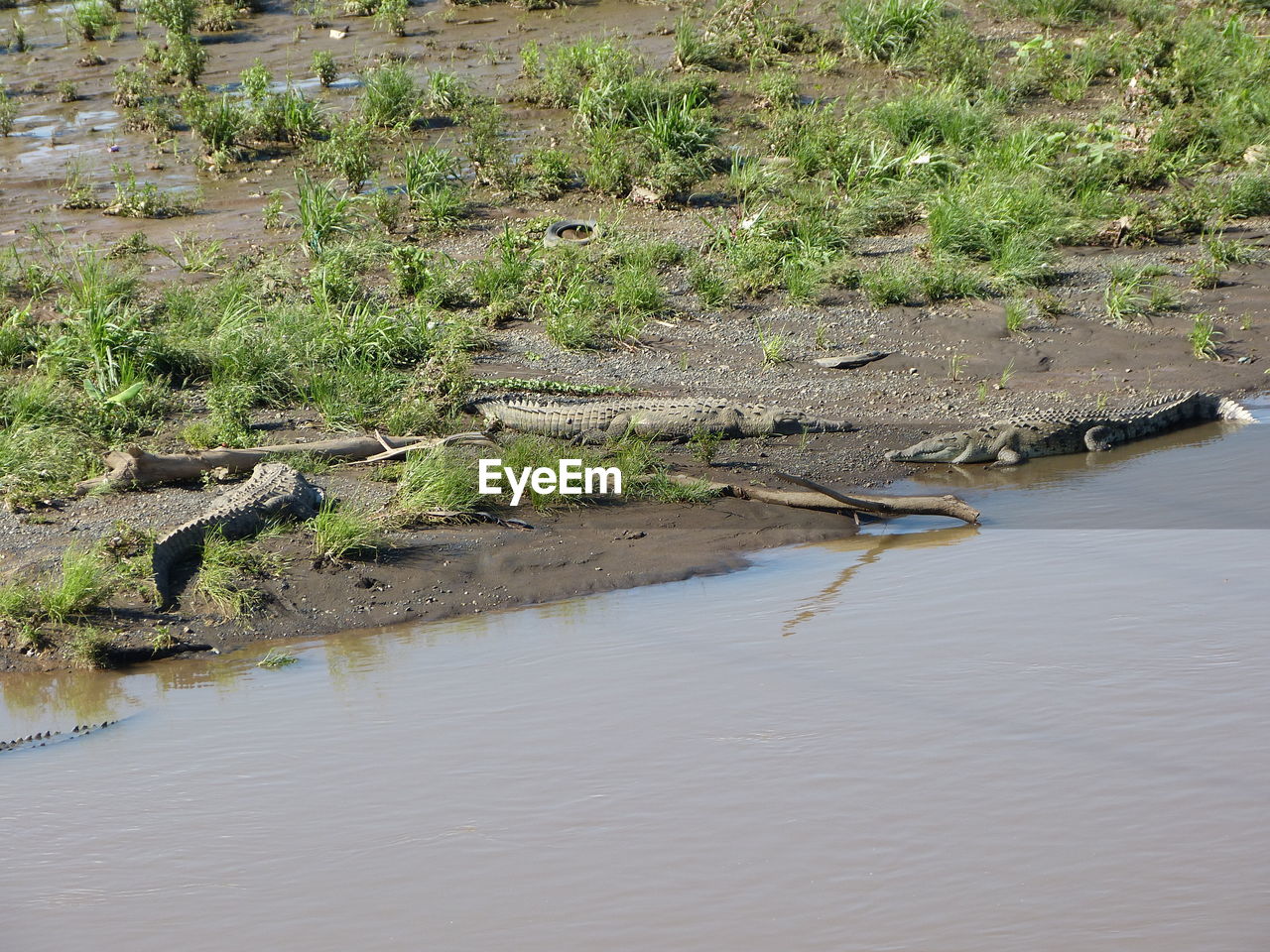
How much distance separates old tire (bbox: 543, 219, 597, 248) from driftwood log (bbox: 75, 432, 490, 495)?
3038mm

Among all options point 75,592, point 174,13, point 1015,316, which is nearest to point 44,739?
point 75,592

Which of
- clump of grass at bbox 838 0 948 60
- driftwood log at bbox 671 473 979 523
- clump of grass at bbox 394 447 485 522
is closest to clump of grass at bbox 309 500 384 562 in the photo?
clump of grass at bbox 394 447 485 522

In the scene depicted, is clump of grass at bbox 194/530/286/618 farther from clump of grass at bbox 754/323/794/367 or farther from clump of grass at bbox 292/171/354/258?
clump of grass at bbox 292/171/354/258

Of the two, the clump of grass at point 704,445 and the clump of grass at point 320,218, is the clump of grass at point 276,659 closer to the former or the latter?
the clump of grass at point 704,445

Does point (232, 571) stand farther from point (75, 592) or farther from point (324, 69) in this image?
point (324, 69)

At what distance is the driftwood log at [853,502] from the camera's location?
731cm

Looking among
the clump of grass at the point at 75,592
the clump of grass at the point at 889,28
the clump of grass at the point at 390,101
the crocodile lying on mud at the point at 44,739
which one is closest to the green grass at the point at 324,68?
the clump of grass at the point at 390,101

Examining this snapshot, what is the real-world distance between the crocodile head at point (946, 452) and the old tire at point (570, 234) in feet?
11.6

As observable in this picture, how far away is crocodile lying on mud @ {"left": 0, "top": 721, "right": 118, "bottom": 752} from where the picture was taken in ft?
17.0

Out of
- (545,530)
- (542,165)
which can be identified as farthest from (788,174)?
(545,530)

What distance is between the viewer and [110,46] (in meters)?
15.3

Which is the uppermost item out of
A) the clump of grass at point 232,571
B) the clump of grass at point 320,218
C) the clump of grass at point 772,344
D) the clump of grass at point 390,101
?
the clump of grass at point 390,101

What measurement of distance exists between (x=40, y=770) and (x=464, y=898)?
6.15 feet

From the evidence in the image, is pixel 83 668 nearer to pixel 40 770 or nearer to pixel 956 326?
pixel 40 770
